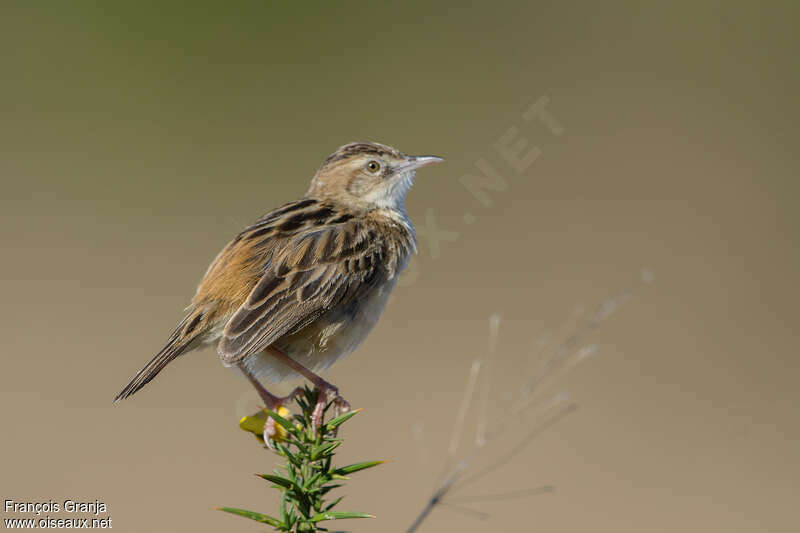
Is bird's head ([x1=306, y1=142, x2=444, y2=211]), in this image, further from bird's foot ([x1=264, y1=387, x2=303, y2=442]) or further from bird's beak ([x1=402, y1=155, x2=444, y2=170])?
bird's foot ([x1=264, y1=387, x2=303, y2=442])

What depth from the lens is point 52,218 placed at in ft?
38.4

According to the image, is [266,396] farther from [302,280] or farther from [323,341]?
[302,280]

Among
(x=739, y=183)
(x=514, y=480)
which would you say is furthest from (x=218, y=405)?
(x=739, y=183)

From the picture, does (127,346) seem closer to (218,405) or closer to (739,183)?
(218,405)

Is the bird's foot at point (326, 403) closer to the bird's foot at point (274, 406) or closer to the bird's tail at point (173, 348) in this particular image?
the bird's foot at point (274, 406)

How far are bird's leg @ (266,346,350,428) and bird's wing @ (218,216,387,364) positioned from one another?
214 mm

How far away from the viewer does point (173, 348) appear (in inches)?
156

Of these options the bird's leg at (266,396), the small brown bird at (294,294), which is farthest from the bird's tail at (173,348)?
the bird's leg at (266,396)

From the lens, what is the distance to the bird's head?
534cm

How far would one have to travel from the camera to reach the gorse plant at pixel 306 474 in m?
2.71

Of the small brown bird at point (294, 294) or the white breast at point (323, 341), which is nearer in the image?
the small brown bird at point (294, 294)

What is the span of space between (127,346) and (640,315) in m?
6.18

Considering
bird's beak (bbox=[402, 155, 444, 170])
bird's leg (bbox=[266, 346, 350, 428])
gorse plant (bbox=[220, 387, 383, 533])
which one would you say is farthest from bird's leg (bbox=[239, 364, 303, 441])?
bird's beak (bbox=[402, 155, 444, 170])

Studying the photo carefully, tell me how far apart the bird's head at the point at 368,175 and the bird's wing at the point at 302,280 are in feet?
1.96
